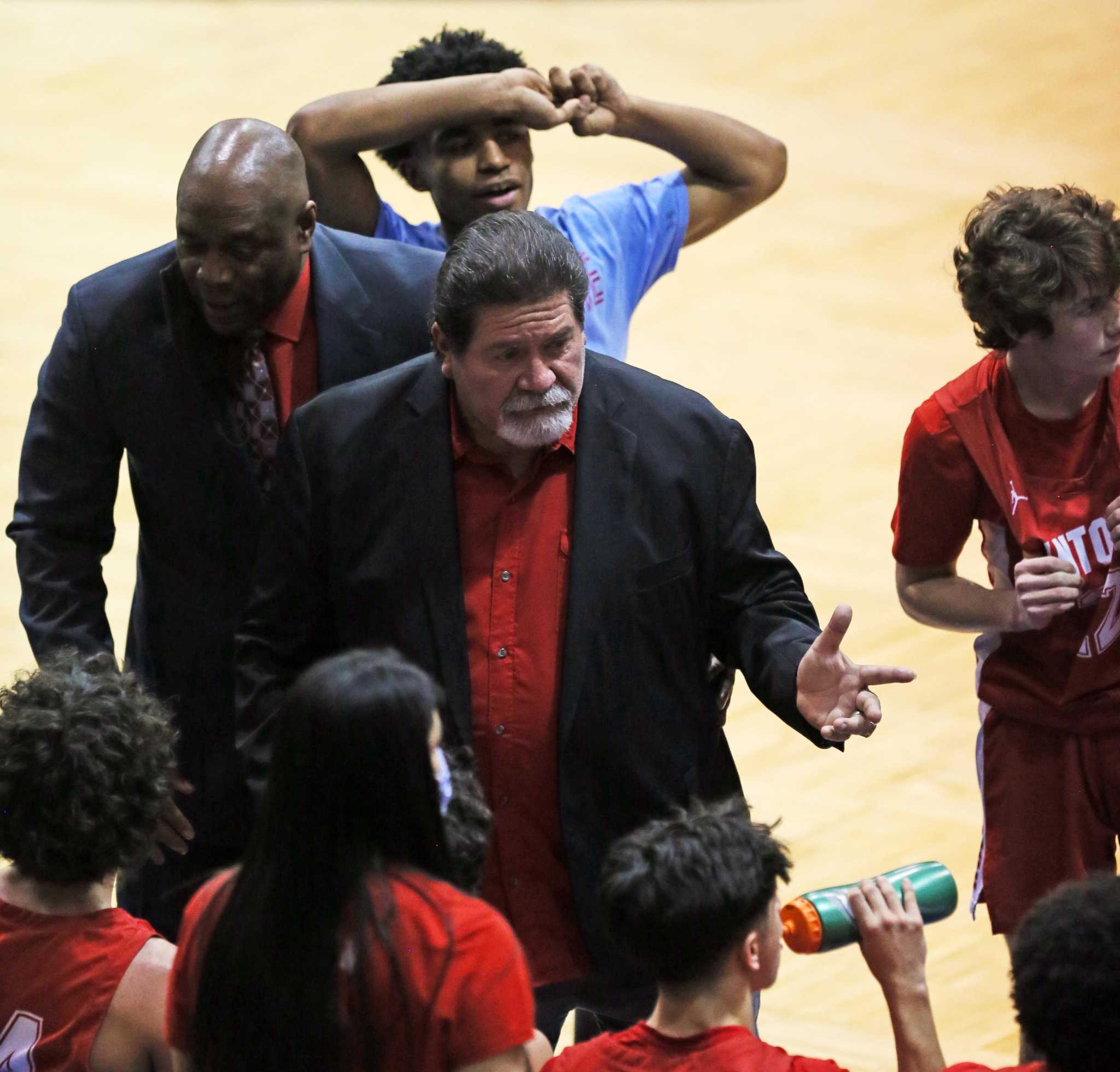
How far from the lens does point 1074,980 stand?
2186mm

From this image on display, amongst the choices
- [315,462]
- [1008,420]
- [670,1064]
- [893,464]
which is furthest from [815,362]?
[670,1064]

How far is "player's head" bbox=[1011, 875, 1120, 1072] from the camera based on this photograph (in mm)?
2172

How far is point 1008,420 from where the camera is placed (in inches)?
132

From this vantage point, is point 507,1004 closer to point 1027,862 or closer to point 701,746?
point 701,746

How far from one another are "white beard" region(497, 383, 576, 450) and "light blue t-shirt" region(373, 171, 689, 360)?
123cm

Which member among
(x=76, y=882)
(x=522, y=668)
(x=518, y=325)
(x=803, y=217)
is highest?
(x=518, y=325)

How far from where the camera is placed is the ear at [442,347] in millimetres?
3031

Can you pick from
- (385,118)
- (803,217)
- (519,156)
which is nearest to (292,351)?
(385,118)

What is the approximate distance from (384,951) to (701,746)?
3.44 feet

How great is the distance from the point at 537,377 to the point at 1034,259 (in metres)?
0.88

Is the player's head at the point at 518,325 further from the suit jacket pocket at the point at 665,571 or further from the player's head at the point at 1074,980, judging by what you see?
the player's head at the point at 1074,980

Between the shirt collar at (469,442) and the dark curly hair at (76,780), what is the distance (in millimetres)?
655

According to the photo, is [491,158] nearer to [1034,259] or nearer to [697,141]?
[697,141]

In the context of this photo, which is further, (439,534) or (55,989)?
(439,534)
